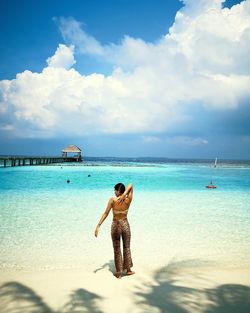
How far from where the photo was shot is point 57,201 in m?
14.1

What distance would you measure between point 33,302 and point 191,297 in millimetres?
2439

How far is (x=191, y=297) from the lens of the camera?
4020 mm

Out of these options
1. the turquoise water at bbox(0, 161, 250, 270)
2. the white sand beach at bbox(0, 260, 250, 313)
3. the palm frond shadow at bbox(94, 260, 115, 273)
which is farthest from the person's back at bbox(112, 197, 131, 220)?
the turquoise water at bbox(0, 161, 250, 270)

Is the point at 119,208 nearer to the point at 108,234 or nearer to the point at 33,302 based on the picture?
the point at 33,302

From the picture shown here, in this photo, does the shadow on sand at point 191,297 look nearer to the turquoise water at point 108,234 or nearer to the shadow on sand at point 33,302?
the shadow on sand at point 33,302

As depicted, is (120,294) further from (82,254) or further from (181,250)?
(181,250)

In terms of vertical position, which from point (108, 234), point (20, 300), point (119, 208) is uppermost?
point (119, 208)

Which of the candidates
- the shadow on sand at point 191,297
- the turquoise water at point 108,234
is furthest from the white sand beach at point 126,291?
the turquoise water at point 108,234

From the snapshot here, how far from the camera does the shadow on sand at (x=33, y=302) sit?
362 centimetres

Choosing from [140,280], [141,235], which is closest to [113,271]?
[140,280]

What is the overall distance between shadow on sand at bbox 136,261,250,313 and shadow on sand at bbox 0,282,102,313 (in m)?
0.76

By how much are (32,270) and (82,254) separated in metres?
1.37

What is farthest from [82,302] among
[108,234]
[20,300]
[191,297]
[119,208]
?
[108,234]

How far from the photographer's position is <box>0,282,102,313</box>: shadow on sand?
3.62 m
